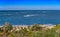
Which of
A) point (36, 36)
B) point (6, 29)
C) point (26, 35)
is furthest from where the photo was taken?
point (6, 29)

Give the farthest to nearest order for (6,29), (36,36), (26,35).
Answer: (6,29)
(26,35)
(36,36)

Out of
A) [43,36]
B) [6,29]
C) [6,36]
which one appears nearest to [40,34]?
[43,36]

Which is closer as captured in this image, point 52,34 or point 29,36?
point 52,34

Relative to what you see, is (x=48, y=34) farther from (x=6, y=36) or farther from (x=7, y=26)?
(x=7, y=26)

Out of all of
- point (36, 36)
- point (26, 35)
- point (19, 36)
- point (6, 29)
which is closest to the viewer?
point (36, 36)

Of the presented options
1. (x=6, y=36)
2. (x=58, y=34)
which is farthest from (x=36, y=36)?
(x=6, y=36)

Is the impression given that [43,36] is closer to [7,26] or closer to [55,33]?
[55,33]

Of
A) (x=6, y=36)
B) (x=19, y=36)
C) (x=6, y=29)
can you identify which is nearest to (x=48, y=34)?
(x=19, y=36)

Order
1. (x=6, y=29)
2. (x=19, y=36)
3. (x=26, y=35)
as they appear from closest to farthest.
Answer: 1. (x=19, y=36)
2. (x=26, y=35)
3. (x=6, y=29)

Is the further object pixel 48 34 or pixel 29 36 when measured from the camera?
pixel 29 36
